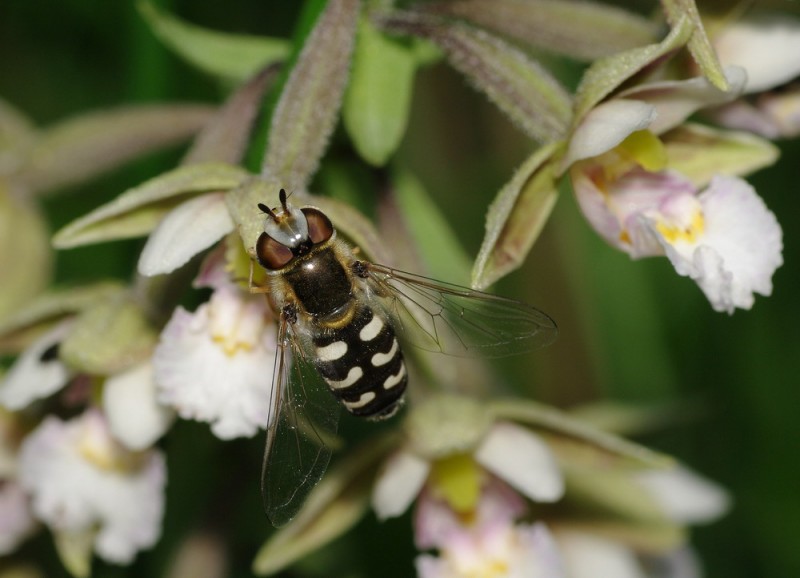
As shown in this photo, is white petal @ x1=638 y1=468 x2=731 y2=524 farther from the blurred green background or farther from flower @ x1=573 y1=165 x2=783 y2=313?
flower @ x1=573 y1=165 x2=783 y2=313

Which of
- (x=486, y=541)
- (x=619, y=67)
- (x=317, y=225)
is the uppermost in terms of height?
(x=619, y=67)

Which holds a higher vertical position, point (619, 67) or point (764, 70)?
point (619, 67)

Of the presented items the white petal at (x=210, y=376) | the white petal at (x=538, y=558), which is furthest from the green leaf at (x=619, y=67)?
the white petal at (x=538, y=558)

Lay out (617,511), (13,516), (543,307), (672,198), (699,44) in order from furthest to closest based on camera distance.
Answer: (543,307) < (617,511) < (13,516) < (672,198) < (699,44)

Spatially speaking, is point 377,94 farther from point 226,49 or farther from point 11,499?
point 11,499

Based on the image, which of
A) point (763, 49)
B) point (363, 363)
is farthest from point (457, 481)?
point (763, 49)

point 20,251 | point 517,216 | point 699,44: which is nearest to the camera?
point 699,44

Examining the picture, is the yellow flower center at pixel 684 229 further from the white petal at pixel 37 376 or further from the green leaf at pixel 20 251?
the green leaf at pixel 20 251
